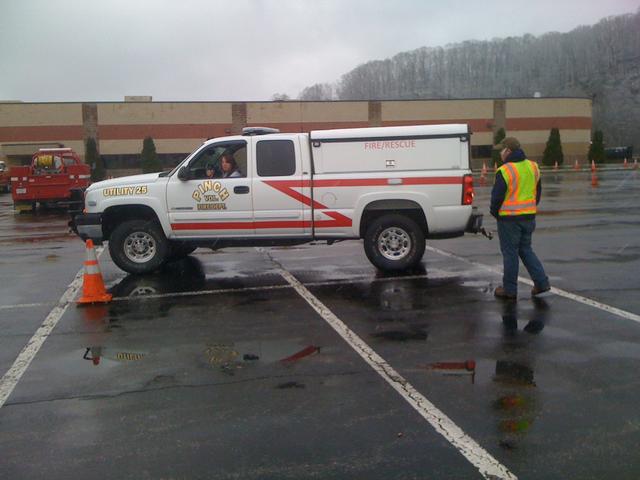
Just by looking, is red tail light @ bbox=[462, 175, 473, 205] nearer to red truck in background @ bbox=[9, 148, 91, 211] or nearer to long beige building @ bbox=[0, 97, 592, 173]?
red truck in background @ bbox=[9, 148, 91, 211]

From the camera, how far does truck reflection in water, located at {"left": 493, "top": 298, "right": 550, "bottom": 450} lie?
439 centimetres

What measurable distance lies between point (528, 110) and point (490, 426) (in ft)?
185

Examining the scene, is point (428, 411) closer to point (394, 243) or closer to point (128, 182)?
point (394, 243)

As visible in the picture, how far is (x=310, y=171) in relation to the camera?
9742 millimetres

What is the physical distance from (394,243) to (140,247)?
12.8 ft

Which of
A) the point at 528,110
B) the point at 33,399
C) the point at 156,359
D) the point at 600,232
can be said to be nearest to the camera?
the point at 33,399

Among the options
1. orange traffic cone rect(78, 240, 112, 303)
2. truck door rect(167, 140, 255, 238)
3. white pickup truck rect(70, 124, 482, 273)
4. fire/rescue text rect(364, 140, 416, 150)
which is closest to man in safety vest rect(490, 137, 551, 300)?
white pickup truck rect(70, 124, 482, 273)

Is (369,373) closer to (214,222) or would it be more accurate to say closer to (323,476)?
(323,476)

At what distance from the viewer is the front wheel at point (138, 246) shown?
32.9 ft

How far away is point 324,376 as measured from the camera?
5457mm

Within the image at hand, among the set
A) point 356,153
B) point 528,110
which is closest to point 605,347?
point 356,153

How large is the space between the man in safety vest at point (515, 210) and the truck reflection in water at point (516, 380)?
57 cm

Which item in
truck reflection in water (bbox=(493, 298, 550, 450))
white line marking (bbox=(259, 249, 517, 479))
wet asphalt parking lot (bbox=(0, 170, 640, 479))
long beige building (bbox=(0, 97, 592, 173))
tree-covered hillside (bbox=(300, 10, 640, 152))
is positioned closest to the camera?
white line marking (bbox=(259, 249, 517, 479))

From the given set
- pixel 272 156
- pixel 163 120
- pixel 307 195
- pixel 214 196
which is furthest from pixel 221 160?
pixel 163 120
